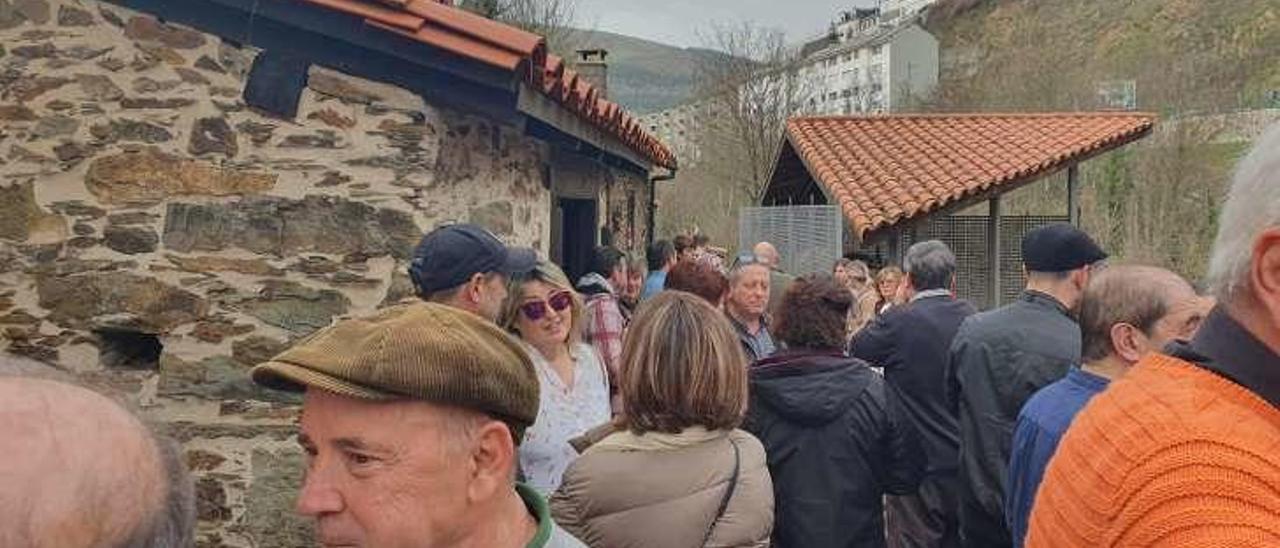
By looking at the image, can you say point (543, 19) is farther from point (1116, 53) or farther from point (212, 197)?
point (1116, 53)

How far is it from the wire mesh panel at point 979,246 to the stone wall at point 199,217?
6.99 m

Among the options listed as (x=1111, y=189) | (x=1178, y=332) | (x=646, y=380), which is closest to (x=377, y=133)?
(x=646, y=380)

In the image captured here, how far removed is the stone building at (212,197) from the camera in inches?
162

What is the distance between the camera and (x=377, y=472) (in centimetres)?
149

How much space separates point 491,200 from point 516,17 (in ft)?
50.6

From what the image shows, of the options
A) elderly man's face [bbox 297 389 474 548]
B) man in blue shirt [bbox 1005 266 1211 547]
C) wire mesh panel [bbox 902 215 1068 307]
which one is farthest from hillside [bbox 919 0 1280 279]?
elderly man's face [bbox 297 389 474 548]

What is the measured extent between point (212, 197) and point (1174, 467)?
3.84 metres

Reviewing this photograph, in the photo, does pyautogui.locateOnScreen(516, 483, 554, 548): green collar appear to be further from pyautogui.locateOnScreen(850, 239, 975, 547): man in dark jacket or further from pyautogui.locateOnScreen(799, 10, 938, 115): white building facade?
pyautogui.locateOnScreen(799, 10, 938, 115): white building facade

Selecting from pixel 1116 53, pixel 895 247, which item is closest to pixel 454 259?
Answer: pixel 895 247

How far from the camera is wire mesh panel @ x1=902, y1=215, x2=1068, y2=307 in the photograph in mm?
10117

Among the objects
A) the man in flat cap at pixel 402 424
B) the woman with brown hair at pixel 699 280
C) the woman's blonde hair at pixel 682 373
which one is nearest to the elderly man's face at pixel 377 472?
the man in flat cap at pixel 402 424

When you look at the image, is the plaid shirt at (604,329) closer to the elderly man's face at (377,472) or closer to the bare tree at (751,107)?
the elderly man's face at (377,472)

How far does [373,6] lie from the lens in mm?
3996

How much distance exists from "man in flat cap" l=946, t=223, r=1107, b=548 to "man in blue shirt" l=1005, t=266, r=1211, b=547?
1.93 ft
